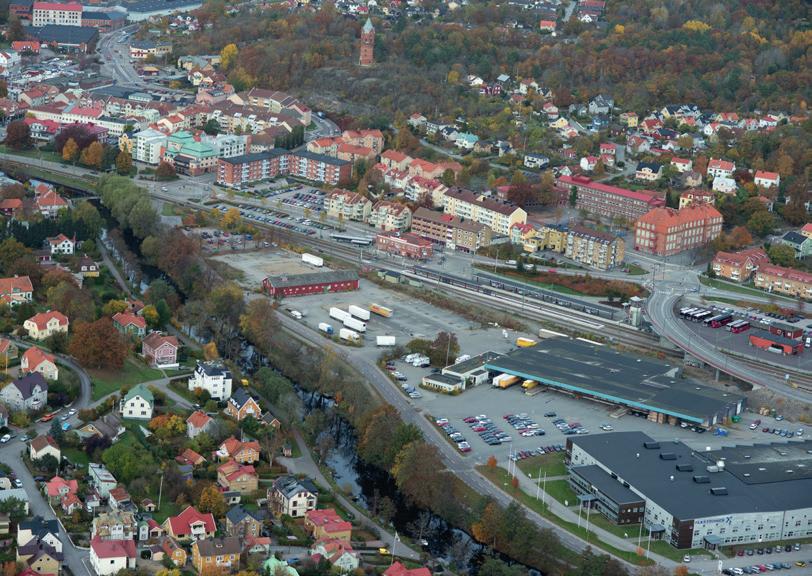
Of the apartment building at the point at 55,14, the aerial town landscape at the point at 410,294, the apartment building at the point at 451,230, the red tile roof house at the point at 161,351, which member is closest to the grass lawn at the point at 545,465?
the aerial town landscape at the point at 410,294

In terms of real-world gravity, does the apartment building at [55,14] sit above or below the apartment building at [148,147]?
above

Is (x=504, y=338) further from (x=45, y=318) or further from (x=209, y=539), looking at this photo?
(x=209, y=539)

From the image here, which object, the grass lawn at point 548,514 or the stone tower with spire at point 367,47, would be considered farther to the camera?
the stone tower with spire at point 367,47

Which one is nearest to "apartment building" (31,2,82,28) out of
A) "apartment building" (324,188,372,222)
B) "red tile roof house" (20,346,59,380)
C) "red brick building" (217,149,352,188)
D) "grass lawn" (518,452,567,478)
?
"red brick building" (217,149,352,188)

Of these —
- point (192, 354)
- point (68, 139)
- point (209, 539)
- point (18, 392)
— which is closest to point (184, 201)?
point (68, 139)

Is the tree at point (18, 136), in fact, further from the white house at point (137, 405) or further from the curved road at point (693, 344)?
the white house at point (137, 405)

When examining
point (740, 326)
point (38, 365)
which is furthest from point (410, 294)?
point (38, 365)
